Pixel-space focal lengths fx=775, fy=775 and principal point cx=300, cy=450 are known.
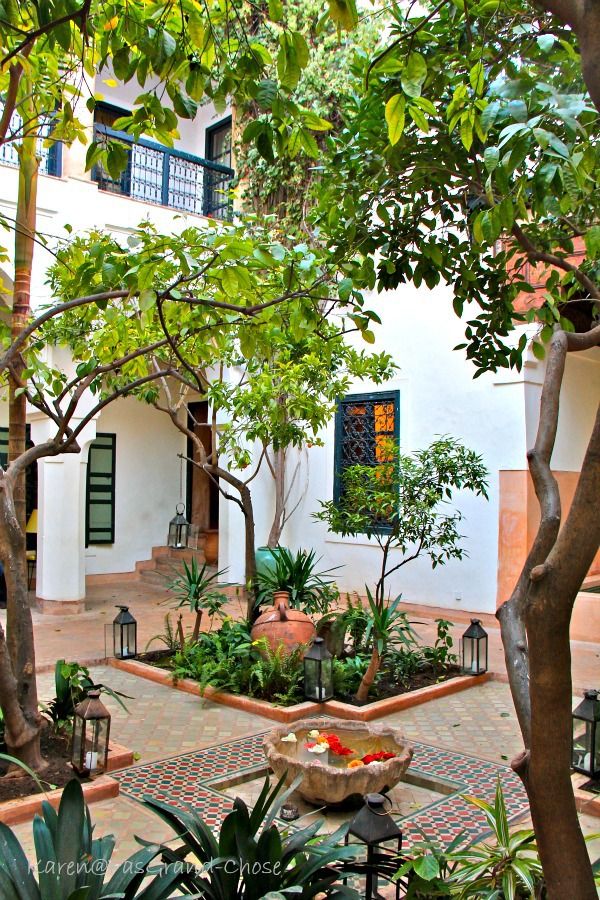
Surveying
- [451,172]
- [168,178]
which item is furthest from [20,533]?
[168,178]

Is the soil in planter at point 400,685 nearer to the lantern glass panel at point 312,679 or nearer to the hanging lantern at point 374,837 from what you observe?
the lantern glass panel at point 312,679

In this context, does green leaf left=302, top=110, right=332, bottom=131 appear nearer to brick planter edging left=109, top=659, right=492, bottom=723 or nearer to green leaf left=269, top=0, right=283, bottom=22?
green leaf left=269, top=0, right=283, bottom=22

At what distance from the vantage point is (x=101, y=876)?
2238 millimetres

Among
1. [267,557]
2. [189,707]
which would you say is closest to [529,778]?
[189,707]

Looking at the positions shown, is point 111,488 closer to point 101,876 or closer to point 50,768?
point 50,768

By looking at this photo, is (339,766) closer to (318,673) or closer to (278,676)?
(318,673)

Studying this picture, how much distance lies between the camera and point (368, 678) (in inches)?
225

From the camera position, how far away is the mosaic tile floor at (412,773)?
3.88 m

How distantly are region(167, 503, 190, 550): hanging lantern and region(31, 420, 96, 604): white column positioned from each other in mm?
2750

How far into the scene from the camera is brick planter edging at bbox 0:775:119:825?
3.68 metres

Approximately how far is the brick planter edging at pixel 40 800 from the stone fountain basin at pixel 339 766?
2.80 feet

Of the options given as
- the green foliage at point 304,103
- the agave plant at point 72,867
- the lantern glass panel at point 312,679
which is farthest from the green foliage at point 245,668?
the green foliage at point 304,103

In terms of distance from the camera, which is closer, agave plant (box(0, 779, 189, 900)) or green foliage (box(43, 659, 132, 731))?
agave plant (box(0, 779, 189, 900))

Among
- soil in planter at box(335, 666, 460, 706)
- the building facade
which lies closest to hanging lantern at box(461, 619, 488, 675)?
soil in planter at box(335, 666, 460, 706)
